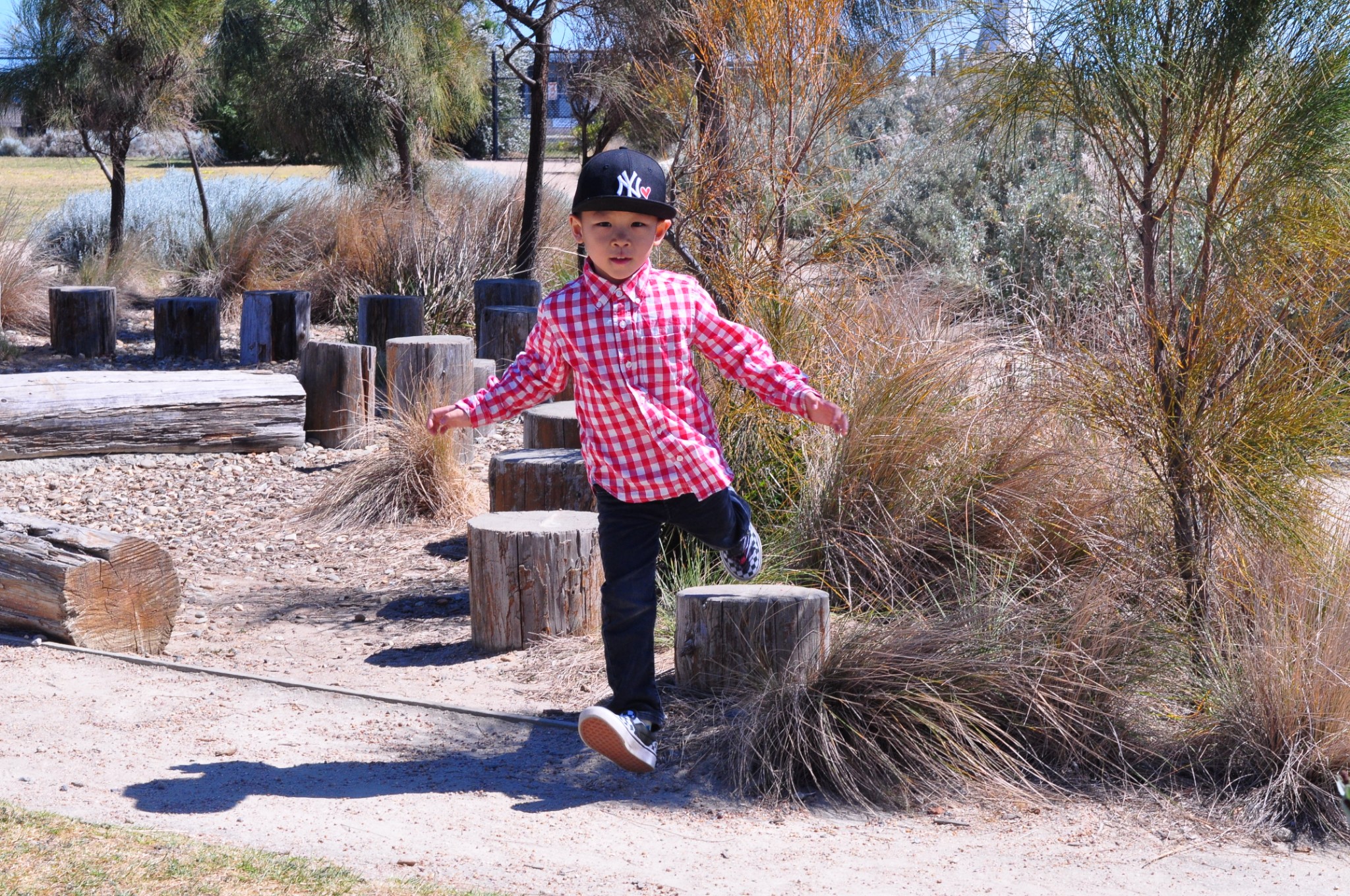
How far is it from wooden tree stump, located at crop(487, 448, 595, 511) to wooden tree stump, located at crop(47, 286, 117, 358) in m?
5.77

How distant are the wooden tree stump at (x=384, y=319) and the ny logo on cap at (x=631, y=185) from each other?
6.02m

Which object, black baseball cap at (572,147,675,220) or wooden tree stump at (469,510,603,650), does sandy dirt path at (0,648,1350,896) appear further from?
black baseball cap at (572,147,675,220)

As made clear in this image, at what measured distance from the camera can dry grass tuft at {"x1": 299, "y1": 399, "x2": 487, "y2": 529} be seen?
20.4ft

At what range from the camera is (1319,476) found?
390 centimetres

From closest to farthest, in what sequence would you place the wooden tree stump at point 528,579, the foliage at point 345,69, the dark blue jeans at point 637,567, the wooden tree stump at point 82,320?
the dark blue jeans at point 637,567, the wooden tree stump at point 528,579, the wooden tree stump at point 82,320, the foliage at point 345,69

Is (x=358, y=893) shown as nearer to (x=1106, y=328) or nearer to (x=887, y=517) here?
(x=887, y=517)

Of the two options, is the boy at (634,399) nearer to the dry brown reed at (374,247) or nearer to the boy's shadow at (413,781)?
the boy's shadow at (413,781)

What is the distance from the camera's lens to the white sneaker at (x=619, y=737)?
321 centimetres

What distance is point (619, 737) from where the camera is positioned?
3.22 metres

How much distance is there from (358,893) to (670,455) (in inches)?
48.4

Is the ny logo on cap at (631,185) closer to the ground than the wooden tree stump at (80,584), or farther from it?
farther from it

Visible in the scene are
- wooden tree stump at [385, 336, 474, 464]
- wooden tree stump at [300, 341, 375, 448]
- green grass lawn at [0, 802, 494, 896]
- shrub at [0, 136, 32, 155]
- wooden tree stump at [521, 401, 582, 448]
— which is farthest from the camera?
shrub at [0, 136, 32, 155]

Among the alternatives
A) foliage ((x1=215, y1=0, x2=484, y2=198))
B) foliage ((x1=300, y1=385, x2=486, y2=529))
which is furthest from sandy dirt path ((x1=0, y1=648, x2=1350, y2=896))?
foliage ((x1=215, y1=0, x2=484, y2=198))

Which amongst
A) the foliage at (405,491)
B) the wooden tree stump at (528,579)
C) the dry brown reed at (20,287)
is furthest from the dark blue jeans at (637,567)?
the dry brown reed at (20,287)
